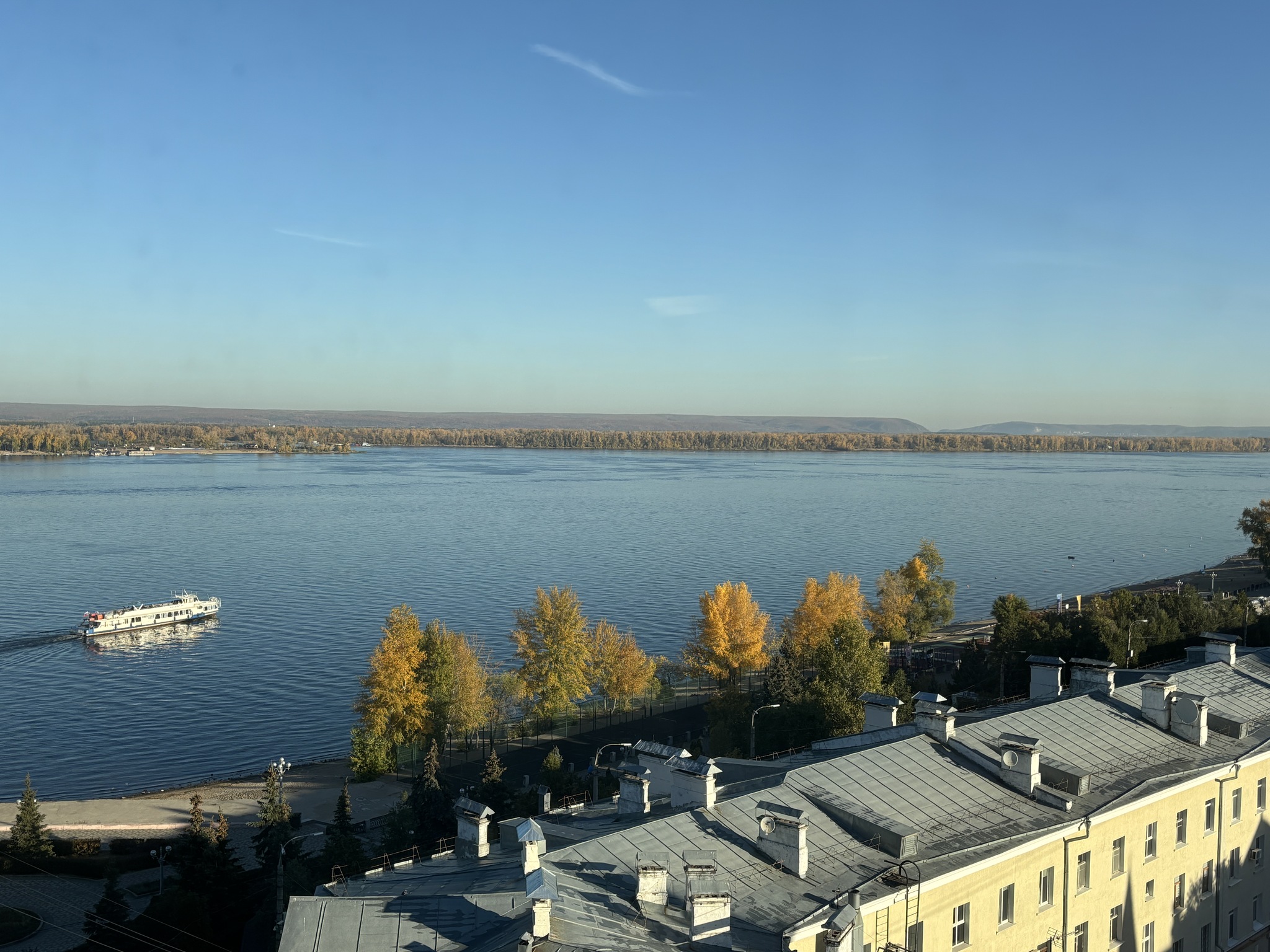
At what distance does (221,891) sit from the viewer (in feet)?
70.9

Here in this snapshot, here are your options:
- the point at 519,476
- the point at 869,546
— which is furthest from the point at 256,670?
the point at 519,476

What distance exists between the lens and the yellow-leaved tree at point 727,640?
39.7 metres

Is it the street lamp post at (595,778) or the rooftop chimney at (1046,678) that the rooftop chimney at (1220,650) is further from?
the street lamp post at (595,778)

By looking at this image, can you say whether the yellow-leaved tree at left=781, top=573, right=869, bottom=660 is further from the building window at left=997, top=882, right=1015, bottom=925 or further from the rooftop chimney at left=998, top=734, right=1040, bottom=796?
the building window at left=997, top=882, right=1015, bottom=925

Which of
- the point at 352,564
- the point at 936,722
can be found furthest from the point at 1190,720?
the point at 352,564

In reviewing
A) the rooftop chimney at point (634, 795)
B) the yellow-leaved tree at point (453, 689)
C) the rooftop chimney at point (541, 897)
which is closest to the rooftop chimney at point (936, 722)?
the rooftop chimney at point (634, 795)

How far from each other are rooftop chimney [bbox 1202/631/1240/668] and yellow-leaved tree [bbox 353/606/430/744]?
22.5m

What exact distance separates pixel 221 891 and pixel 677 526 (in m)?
75.7

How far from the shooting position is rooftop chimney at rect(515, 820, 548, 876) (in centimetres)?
1063

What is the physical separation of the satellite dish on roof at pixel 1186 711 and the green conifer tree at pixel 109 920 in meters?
19.1

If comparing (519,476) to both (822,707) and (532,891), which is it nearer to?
(822,707)

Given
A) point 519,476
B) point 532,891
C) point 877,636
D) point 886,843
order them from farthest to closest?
point 519,476, point 877,636, point 886,843, point 532,891

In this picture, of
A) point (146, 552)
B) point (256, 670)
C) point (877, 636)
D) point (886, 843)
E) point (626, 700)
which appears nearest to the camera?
point (886, 843)

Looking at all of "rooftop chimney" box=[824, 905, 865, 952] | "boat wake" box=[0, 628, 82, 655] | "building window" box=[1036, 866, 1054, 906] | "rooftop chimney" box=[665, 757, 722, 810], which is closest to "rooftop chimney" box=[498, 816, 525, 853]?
"rooftop chimney" box=[665, 757, 722, 810]
